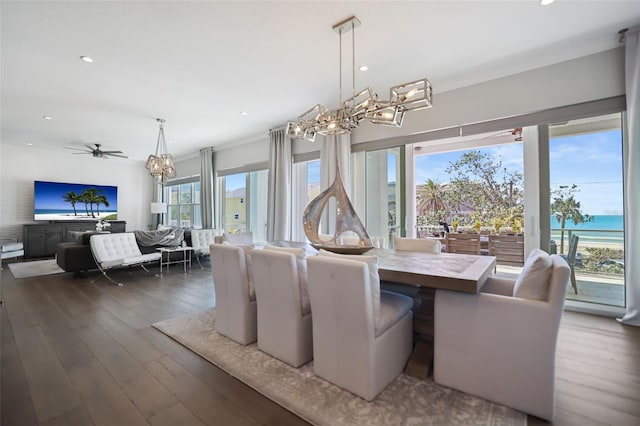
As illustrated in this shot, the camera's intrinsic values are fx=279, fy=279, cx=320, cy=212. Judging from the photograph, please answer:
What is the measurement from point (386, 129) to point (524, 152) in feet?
5.85

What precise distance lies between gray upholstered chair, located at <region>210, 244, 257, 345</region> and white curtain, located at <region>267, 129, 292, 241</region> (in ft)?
9.37

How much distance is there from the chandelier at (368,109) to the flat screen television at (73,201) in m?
8.26

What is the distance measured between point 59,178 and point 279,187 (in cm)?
688

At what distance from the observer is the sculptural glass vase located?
2.50m

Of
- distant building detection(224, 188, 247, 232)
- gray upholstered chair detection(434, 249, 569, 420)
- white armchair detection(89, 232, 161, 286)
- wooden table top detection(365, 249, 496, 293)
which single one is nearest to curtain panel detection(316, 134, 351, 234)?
wooden table top detection(365, 249, 496, 293)

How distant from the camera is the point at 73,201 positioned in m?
7.83

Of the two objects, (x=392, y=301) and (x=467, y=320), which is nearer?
(x=467, y=320)

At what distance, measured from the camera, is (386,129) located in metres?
4.25

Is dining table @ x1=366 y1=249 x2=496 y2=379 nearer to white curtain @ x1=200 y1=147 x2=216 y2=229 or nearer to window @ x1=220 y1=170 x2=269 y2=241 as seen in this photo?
window @ x1=220 y1=170 x2=269 y2=241

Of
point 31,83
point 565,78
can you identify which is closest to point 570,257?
point 565,78

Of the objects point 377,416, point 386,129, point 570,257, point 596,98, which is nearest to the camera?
point 377,416

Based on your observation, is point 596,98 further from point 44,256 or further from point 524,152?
point 44,256

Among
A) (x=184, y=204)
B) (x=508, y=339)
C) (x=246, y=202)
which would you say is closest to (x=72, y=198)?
(x=184, y=204)

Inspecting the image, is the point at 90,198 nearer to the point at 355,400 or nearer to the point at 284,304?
the point at 284,304
